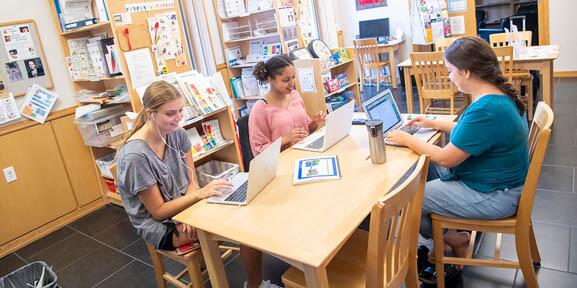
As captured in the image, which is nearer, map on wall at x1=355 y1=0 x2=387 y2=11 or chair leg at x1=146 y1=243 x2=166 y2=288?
chair leg at x1=146 y1=243 x2=166 y2=288

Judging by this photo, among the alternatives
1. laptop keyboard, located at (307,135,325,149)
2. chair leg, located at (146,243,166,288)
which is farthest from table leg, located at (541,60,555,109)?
chair leg, located at (146,243,166,288)

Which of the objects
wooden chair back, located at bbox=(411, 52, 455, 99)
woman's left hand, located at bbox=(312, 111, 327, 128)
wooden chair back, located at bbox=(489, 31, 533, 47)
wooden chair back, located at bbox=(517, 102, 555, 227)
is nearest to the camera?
wooden chair back, located at bbox=(517, 102, 555, 227)

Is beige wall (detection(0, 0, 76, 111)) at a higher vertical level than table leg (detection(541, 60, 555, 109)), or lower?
higher

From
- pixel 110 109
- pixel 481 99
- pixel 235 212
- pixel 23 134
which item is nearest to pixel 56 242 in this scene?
pixel 23 134

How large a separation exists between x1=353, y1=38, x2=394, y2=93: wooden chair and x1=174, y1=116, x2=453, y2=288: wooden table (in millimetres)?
4939

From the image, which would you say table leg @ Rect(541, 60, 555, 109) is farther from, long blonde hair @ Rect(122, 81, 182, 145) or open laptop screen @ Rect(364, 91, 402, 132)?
long blonde hair @ Rect(122, 81, 182, 145)

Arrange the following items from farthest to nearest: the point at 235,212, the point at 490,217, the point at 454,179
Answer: the point at 454,179
the point at 490,217
the point at 235,212

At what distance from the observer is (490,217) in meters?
1.74

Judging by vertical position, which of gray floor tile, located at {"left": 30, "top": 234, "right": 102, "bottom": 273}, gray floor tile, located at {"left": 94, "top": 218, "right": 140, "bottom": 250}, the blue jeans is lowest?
gray floor tile, located at {"left": 30, "top": 234, "right": 102, "bottom": 273}

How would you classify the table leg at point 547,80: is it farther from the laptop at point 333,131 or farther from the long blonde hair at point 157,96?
the long blonde hair at point 157,96

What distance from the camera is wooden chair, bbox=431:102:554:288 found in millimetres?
1595

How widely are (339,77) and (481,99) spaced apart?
2.88 meters

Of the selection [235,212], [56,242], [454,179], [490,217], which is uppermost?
[235,212]

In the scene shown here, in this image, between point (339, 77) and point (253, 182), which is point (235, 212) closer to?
point (253, 182)
